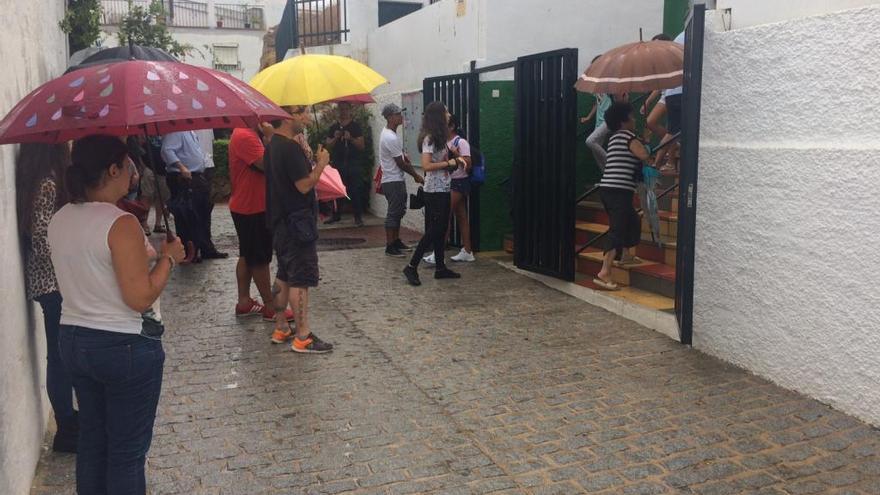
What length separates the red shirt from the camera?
20.0 feet

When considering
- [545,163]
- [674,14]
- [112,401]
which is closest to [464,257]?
[545,163]

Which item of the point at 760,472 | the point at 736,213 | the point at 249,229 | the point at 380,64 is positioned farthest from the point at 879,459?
the point at 380,64

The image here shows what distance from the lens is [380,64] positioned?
43.3ft

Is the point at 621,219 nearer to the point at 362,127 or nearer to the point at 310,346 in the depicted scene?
the point at 310,346

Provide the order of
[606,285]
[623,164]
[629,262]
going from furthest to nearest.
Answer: [629,262] < [606,285] < [623,164]

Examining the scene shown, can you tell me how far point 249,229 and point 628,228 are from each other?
3.29 m

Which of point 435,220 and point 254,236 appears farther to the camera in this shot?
point 435,220

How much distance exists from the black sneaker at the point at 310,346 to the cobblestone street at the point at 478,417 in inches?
3.7

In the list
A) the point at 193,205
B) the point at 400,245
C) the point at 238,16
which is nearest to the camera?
the point at 193,205

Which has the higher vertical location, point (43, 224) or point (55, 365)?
point (43, 224)

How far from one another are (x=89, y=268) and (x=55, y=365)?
51.6 inches

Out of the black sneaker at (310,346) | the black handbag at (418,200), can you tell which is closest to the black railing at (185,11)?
the black handbag at (418,200)

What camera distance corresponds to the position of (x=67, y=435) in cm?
402

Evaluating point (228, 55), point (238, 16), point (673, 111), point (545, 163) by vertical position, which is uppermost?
point (238, 16)
